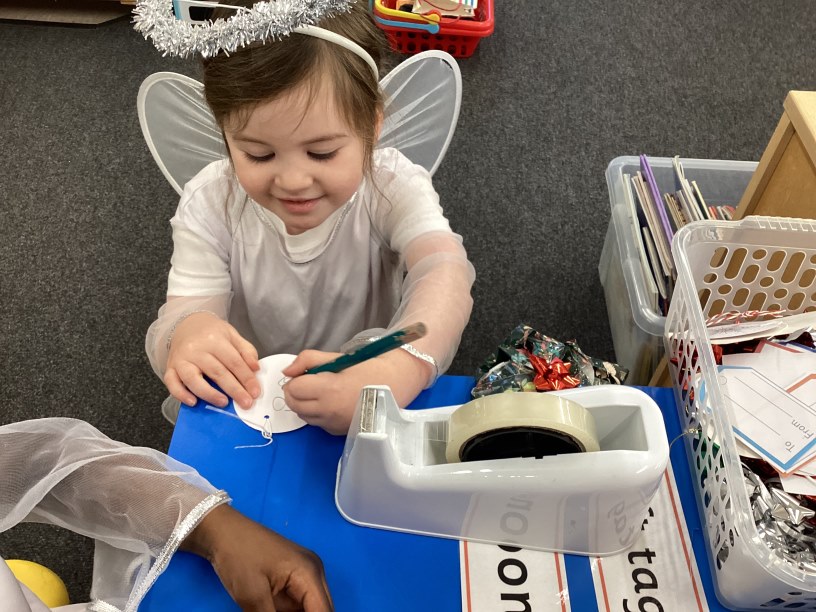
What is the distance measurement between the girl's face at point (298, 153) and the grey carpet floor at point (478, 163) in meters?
0.72

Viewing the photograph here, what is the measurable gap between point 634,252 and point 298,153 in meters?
0.76

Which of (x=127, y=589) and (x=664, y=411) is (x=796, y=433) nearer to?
(x=664, y=411)

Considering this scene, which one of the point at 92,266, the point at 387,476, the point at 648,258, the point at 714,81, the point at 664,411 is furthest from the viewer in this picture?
the point at 714,81

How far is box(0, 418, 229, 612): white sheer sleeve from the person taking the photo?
56 centimetres

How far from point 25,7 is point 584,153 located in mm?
1632

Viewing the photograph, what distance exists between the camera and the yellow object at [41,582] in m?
0.86

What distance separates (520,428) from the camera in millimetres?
514

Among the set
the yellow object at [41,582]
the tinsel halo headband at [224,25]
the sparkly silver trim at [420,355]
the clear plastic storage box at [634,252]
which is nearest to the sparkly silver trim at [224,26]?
the tinsel halo headband at [224,25]

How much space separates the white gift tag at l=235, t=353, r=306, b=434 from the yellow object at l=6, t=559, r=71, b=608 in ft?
1.44

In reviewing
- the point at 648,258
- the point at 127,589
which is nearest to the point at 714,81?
the point at 648,258

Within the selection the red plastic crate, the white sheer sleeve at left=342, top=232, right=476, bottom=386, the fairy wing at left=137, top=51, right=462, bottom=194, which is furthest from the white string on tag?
the red plastic crate

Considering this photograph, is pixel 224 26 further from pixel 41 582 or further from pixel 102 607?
pixel 41 582

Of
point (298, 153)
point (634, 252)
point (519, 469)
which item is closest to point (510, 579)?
point (519, 469)

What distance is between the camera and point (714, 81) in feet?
6.35
